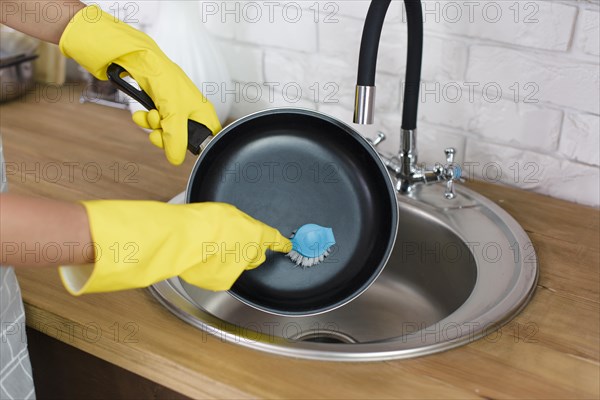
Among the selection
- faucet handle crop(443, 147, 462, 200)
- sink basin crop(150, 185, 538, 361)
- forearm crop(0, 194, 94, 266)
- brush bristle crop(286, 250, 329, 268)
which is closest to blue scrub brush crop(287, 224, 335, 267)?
brush bristle crop(286, 250, 329, 268)

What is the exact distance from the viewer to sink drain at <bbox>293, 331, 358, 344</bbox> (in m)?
1.12

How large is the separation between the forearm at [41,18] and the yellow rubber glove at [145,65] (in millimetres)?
25

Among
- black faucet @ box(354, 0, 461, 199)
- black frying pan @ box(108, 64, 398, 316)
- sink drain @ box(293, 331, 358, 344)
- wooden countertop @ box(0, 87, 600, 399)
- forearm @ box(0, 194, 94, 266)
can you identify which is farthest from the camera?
sink drain @ box(293, 331, 358, 344)

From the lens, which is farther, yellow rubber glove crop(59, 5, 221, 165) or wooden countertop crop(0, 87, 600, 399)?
yellow rubber glove crop(59, 5, 221, 165)

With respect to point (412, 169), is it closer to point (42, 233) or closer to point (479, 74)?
point (479, 74)

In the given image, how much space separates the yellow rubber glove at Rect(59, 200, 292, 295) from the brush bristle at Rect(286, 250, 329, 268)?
7.4 inches

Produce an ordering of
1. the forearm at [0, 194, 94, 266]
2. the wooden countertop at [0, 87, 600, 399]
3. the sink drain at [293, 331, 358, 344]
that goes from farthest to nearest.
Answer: the sink drain at [293, 331, 358, 344] → the wooden countertop at [0, 87, 600, 399] → the forearm at [0, 194, 94, 266]

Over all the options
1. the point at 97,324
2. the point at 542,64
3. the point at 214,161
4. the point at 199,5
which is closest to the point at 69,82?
the point at 199,5

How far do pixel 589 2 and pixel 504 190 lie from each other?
1.04 ft

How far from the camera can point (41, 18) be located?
941 millimetres

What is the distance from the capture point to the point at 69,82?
1.61 m

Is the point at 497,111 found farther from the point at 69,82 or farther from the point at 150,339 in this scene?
the point at 69,82

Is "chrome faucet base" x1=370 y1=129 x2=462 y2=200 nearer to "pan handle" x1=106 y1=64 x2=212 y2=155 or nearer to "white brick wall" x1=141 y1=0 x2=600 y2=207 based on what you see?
"white brick wall" x1=141 y1=0 x2=600 y2=207

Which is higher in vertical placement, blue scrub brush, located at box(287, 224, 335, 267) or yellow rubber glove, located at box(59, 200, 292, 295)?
yellow rubber glove, located at box(59, 200, 292, 295)
